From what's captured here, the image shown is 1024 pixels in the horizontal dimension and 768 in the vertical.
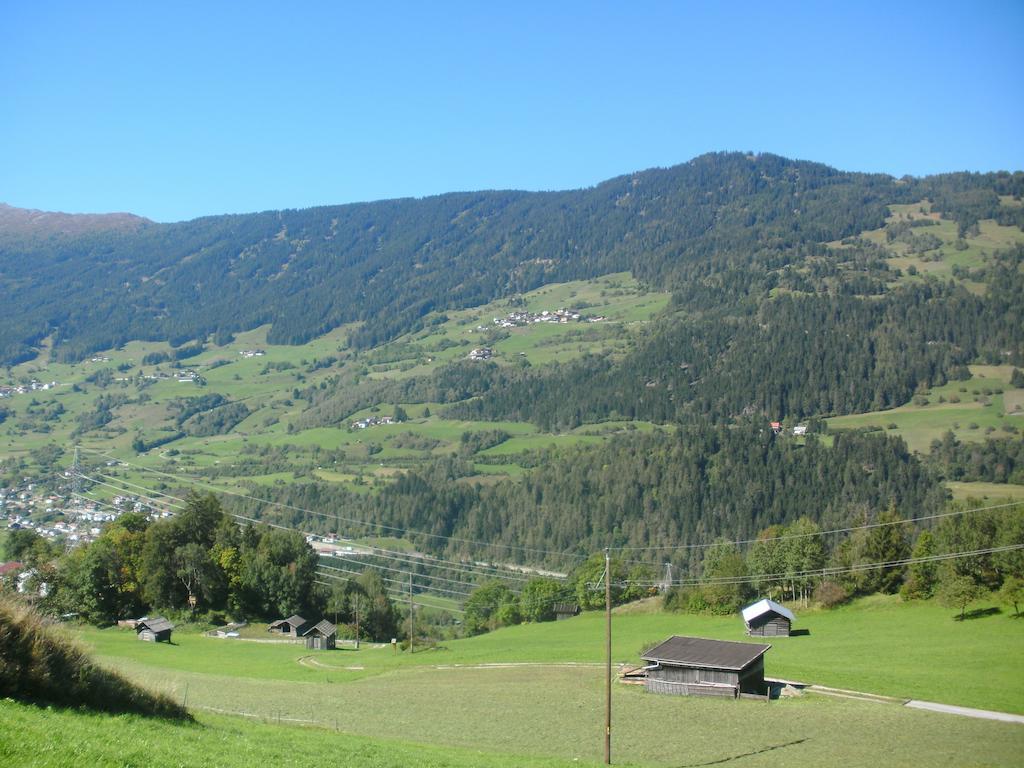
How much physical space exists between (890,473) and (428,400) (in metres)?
104

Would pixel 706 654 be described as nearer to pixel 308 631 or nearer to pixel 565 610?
pixel 308 631

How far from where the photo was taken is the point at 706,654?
→ 45.1 meters

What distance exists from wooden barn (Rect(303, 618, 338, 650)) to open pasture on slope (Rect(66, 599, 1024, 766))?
144 centimetres

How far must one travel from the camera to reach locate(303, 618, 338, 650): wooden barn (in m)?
67.1

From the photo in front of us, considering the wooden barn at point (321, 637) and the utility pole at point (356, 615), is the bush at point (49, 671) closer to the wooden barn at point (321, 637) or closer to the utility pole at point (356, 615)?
the wooden barn at point (321, 637)

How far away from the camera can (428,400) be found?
199 m

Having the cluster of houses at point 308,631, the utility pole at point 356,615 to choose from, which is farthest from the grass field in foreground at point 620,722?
the utility pole at point 356,615

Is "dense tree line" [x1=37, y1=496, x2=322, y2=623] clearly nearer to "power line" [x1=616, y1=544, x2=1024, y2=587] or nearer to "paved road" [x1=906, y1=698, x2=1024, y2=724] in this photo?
"power line" [x1=616, y1=544, x2=1024, y2=587]

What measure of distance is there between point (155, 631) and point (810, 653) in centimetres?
4513

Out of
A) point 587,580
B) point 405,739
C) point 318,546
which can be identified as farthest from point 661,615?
point 318,546

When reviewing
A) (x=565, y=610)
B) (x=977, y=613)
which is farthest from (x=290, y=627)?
(x=977, y=613)

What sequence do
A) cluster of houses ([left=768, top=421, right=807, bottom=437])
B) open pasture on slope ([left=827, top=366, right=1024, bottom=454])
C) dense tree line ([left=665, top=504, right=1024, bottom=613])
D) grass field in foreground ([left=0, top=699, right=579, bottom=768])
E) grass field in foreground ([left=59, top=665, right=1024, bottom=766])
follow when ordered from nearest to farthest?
grass field in foreground ([left=0, top=699, right=579, bottom=768]) < grass field in foreground ([left=59, top=665, right=1024, bottom=766]) < dense tree line ([left=665, top=504, right=1024, bottom=613]) < open pasture on slope ([left=827, top=366, right=1024, bottom=454]) < cluster of houses ([left=768, top=421, right=807, bottom=437])

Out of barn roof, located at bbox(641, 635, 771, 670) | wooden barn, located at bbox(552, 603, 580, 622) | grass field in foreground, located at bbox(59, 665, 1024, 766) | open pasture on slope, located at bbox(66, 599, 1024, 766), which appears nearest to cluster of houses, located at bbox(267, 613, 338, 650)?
open pasture on slope, located at bbox(66, 599, 1024, 766)

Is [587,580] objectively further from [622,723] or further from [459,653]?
[622,723]
